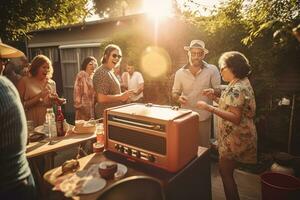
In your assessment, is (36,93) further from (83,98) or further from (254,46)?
(254,46)

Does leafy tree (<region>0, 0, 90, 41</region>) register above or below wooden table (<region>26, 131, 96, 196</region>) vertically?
above

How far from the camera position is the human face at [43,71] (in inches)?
155

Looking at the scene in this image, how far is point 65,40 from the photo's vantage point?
11328 millimetres

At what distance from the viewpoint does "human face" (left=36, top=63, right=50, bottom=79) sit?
395cm

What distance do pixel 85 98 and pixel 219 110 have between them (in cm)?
343

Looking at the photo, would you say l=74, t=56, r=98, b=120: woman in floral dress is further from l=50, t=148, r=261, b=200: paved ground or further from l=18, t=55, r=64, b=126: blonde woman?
l=50, t=148, r=261, b=200: paved ground

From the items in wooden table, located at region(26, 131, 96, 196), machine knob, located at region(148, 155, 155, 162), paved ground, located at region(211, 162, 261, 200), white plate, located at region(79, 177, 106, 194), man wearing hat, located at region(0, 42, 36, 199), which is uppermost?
→ man wearing hat, located at region(0, 42, 36, 199)

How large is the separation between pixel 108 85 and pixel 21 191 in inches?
84.1

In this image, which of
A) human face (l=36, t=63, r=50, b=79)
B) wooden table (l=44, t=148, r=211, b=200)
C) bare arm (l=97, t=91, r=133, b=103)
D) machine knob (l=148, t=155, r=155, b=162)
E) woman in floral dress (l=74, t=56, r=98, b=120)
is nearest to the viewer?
wooden table (l=44, t=148, r=211, b=200)

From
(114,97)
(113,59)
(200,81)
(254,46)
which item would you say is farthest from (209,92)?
(254,46)

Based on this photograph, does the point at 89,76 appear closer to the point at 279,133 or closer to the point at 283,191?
the point at 283,191

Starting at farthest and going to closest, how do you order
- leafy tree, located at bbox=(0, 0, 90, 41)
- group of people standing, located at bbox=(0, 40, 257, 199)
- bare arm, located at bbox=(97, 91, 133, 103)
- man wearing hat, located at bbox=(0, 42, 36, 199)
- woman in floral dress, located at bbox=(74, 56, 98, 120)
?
leafy tree, located at bbox=(0, 0, 90, 41) < woman in floral dress, located at bbox=(74, 56, 98, 120) < bare arm, located at bbox=(97, 91, 133, 103) < group of people standing, located at bbox=(0, 40, 257, 199) < man wearing hat, located at bbox=(0, 42, 36, 199)

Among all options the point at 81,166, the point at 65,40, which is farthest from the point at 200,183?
the point at 65,40

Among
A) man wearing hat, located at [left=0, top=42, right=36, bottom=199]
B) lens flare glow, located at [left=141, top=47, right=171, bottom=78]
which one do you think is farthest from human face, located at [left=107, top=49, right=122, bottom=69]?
lens flare glow, located at [left=141, top=47, right=171, bottom=78]
